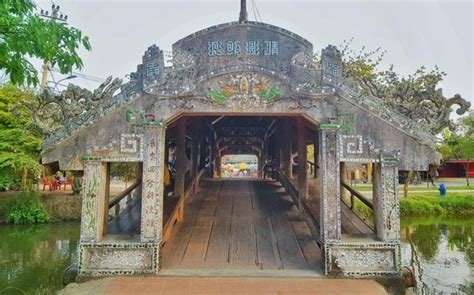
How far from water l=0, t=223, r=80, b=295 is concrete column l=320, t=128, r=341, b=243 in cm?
552

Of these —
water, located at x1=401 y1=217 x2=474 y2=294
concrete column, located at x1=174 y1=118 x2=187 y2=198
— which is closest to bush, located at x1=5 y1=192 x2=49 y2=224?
concrete column, located at x1=174 y1=118 x2=187 y2=198

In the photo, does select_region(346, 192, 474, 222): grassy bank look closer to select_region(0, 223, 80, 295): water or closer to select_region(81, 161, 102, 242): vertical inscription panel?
select_region(0, 223, 80, 295): water

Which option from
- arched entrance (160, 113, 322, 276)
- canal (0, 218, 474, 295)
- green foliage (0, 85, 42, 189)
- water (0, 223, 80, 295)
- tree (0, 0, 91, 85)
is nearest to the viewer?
tree (0, 0, 91, 85)

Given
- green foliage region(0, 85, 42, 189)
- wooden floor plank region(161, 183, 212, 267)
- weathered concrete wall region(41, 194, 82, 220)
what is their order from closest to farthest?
1. wooden floor plank region(161, 183, 212, 267)
2. green foliage region(0, 85, 42, 189)
3. weathered concrete wall region(41, 194, 82, 220)

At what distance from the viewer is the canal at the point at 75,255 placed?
23.5 ft

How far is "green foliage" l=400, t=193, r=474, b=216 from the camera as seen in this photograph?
1696cm

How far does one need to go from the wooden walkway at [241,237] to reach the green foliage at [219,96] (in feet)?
8.64

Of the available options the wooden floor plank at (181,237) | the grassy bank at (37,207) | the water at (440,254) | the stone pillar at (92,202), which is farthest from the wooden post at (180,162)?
the grassy bank at (37,207)

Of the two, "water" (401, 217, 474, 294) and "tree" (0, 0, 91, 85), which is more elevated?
"tree" (0, 0, 91, 85)

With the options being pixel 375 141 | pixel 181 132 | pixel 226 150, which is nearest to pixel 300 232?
pixel 375 141

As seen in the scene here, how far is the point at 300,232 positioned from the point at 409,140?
2.89 metres

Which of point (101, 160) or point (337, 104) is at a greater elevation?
point (337, 104)

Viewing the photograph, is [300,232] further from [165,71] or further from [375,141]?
[165,71]

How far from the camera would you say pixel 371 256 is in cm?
518
